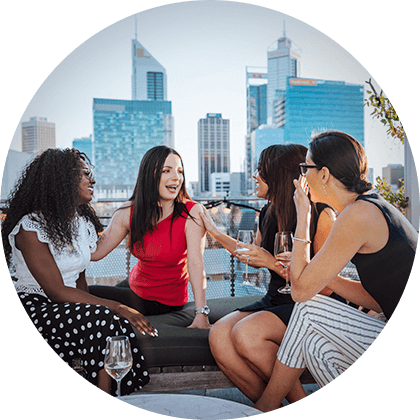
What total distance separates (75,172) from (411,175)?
1890 mm

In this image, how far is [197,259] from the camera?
1.97m

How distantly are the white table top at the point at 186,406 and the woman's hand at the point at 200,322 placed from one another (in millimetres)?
362

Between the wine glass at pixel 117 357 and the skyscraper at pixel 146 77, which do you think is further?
the skyscraper at pixel 146 77

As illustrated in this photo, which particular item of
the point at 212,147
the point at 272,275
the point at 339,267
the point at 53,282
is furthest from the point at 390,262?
the point at 53,282

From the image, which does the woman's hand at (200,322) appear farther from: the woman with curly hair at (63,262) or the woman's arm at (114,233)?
the woman's arm at (114,233)

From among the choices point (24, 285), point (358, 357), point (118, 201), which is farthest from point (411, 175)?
point (24, 285)

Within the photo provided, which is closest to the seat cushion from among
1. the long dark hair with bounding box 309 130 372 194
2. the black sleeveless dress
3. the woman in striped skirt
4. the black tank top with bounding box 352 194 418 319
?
the black sleeveless dress

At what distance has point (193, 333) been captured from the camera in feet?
6.66

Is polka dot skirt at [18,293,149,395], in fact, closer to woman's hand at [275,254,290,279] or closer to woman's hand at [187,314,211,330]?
woman's hand at [187,314,211,330]

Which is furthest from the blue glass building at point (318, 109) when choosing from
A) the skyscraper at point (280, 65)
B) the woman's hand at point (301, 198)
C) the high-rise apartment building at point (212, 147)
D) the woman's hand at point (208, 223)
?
the woman's hand at point (208, 223)

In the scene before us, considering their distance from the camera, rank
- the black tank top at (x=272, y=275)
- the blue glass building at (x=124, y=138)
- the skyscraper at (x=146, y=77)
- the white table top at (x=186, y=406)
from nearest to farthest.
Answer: the white table top at (x=186, y=406)
the blue glass building at (x=124, y=138)
the skyscraper at (x=146, y=77)
the black tank top at (x=272, y=275)

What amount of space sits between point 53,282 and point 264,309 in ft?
3.95

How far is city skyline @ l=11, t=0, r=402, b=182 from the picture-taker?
1.93 m

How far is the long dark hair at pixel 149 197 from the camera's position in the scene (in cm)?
187
